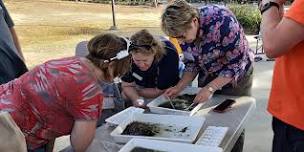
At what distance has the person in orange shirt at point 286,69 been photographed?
1256 mm

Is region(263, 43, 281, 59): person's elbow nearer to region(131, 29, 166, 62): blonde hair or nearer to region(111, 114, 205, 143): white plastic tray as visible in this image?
region(111, 114, 205, 143): white plastic tray

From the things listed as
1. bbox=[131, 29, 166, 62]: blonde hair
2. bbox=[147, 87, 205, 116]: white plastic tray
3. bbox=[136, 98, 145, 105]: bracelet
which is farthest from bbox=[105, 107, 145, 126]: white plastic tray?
bbox=[131, 29, 166, 62]: blonde hair

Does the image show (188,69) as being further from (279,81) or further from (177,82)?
(279,81)

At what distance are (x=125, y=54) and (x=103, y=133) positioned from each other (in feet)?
1.07

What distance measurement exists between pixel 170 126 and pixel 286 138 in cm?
47

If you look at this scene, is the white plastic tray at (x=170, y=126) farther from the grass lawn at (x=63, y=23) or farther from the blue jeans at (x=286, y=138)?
the grass lawn at (x=63, y=23)

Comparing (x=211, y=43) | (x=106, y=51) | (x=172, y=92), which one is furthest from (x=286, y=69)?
(x=172, y=92)

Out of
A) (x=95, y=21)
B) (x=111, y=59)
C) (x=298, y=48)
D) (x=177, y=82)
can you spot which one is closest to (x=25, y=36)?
(x=95, y=21)

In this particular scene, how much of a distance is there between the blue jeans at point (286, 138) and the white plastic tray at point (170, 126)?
29cm

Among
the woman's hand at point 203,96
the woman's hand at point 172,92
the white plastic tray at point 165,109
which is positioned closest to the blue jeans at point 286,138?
the white plastic tray at point 165,109

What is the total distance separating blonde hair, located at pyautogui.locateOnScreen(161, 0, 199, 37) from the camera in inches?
77.6

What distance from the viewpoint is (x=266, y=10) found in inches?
54.9

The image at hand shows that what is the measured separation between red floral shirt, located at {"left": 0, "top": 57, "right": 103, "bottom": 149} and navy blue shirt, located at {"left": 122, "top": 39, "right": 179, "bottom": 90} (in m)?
0.73

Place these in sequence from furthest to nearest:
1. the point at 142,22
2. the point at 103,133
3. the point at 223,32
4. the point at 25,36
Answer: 1. the point at 142,22
2. the point at 25,36
3. the point at 223,32
4. the point at 103,133
